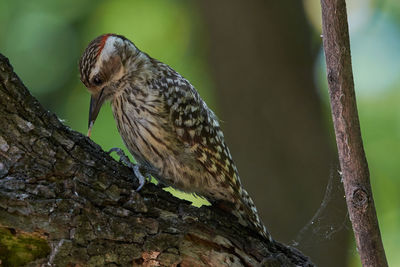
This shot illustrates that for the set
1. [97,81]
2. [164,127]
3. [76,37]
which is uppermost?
[76,37]

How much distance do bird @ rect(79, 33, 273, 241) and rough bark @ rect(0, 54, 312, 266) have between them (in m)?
0.59

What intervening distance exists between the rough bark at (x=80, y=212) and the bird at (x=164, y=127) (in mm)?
590

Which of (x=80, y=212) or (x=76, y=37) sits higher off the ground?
(x=76, y=37)

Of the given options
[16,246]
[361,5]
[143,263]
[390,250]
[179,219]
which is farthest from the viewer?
[361,5]

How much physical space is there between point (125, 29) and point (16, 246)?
4736mm

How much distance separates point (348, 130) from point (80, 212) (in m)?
1.19

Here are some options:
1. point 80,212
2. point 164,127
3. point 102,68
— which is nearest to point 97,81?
point 102,68

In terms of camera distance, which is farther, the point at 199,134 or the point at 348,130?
the point at 199,134

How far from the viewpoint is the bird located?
11.1 ft

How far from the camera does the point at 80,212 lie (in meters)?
2.36

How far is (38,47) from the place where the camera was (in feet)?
21.2

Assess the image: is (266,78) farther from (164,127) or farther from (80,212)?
(80,212)

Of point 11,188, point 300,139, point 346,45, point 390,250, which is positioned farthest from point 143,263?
point 390,250

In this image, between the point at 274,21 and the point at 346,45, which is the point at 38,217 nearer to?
the point at 346,45
